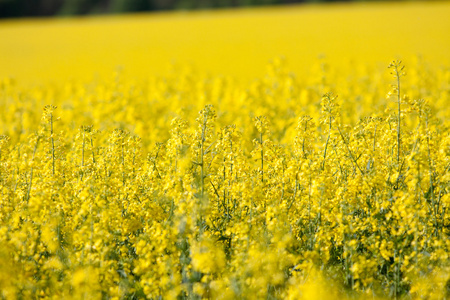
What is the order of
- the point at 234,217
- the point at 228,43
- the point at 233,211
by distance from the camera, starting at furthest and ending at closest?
the point at 228,43 → the point at 233,211 → the point at 234,217

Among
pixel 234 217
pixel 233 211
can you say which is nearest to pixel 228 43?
pixel 233 211

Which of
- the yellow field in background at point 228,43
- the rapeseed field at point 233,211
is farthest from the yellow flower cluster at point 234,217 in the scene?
the yellow field in background at point 228,43

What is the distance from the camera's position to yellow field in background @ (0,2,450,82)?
19531mm

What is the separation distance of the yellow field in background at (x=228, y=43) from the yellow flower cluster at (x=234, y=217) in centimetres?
1219

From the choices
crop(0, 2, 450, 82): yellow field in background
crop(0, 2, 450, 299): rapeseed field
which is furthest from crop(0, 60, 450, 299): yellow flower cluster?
crop(0, 2, 450, 82): yellow field in background

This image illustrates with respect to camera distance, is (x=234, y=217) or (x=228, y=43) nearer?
(x=234, y=217)

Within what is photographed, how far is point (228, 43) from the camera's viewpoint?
23.7 m

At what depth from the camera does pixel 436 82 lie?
11.7m

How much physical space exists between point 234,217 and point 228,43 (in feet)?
66.4

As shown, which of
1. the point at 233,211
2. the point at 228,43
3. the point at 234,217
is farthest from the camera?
the point at 228,43

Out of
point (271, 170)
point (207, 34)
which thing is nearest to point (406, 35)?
point (207, 34)

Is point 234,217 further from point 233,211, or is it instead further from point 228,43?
point 228,43

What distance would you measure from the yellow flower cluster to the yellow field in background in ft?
40.0

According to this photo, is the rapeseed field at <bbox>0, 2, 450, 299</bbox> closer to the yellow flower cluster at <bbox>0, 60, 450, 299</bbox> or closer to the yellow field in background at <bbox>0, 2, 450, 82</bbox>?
the yellow flower cluster at <bbox>0, 60, 450, 299</bbox>
